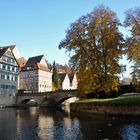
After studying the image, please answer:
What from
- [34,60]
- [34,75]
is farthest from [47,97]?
[34,60]

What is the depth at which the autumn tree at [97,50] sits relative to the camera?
4412 centimetres

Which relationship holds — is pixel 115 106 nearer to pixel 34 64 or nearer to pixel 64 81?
pixel 34 64

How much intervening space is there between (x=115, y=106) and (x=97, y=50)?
11.3 meters

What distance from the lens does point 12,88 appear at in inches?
3147

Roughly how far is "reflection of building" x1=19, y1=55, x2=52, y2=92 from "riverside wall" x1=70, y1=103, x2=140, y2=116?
52042mm

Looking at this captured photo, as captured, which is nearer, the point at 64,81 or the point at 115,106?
the point at 115,106

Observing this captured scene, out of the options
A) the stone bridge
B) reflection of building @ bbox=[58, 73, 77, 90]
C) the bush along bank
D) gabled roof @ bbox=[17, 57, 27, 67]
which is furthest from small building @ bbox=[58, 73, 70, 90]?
the bush along bank

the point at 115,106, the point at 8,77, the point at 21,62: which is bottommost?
the point at 115,106

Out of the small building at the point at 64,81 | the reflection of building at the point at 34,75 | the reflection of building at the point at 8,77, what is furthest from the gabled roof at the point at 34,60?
the small building at the point at 64,81

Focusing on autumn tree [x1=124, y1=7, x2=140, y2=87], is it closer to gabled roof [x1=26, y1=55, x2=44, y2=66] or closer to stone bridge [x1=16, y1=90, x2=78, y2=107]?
stone bridge [x1=16, y1=90, x2=78, y2=107]

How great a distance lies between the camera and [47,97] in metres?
74.2

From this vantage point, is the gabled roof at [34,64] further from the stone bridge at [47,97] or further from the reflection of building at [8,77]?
the stone bridge at [47,97]

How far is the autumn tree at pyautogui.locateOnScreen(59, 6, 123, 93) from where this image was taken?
4412 cm

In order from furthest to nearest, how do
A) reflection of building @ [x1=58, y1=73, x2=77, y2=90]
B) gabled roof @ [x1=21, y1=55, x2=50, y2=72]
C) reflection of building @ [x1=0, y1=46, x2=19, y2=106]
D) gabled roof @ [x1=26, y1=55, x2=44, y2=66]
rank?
reflection of building @ [x1=58, y1=73, x2=77, y2=90] → gabled roof @ [x1=26, y1=55, x2=44, y2=66] → gabled roof @ [x1=21, y1=55, x2=50, y2=72] → reflection of building @ [x1=0, y1=46, x2=19, y2=106]
